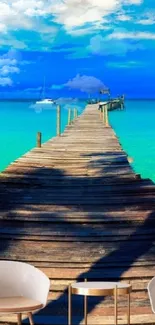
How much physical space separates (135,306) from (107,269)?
38.1 inches

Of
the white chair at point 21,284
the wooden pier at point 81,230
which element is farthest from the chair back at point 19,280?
the wooden pier at point 81,230

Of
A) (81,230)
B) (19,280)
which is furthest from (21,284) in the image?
(81,230)

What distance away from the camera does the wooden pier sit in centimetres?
590

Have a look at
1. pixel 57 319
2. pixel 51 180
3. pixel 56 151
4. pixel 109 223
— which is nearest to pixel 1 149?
pixel 56 151

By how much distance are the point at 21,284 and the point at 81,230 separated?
3.14m

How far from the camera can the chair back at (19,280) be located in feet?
16.4

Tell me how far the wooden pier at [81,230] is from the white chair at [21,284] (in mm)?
476

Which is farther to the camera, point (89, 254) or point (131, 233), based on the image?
point (131, 233)

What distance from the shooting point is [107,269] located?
6684 mm

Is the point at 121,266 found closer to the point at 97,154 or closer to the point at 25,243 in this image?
the point at 25,243

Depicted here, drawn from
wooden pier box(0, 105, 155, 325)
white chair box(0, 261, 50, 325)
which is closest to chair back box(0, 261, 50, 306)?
white chair box(0, 261, 50, 325)

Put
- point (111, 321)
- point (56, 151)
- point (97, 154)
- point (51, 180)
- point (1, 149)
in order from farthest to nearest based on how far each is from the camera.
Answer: point (1, 149), point (56, 151), point (97, 154), point (51, 180), point (111, 321)

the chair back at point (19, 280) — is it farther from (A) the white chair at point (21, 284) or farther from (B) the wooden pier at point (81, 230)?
(B) the wooden pier at point (81, 230)

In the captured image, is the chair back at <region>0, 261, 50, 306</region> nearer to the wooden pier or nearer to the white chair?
the white chair
